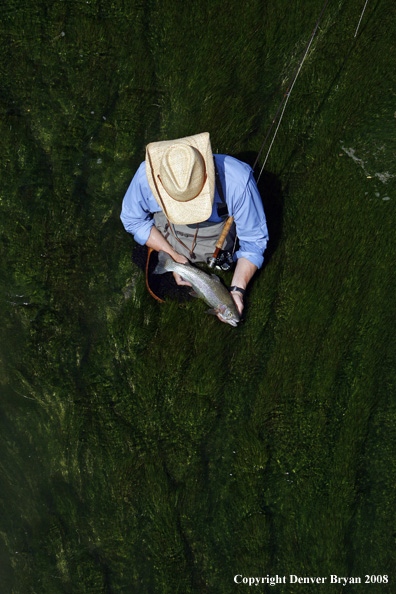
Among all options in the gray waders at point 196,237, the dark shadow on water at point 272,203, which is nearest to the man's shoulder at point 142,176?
the gray waders at point 196,237

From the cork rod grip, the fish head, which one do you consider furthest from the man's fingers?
the cork rod grip

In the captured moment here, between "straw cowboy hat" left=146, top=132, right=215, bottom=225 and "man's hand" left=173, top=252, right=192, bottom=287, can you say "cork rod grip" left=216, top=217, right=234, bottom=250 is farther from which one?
"straw cowboy hat" left=146, top=132, right=215, bottom=225

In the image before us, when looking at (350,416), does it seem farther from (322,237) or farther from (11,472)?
(11,472)

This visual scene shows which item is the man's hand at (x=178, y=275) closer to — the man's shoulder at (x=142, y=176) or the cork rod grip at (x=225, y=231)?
the cork rod grip at (x=225, y=231)

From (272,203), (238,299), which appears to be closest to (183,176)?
(238,299)

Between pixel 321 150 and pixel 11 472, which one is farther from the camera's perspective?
pixel 11 472

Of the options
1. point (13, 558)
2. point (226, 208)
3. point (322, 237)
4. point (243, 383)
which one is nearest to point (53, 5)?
point (226, 208)

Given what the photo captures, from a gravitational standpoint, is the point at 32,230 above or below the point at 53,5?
below
